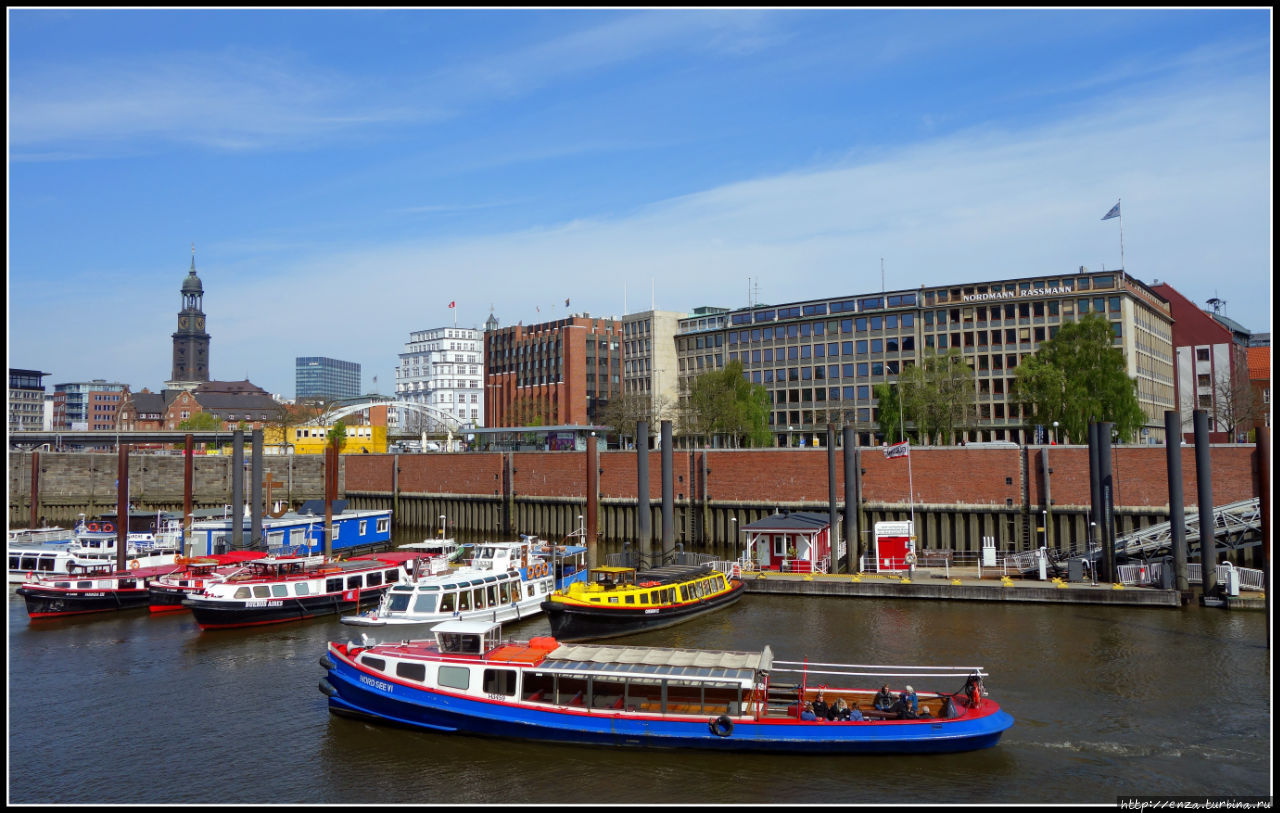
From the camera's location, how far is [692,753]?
26.7 metres

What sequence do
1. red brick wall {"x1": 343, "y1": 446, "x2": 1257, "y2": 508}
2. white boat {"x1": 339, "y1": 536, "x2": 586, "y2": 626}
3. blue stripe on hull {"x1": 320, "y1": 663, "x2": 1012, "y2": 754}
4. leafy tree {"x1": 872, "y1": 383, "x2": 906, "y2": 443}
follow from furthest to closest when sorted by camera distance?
leafy tree {"x1": 872, "y1": 383, "x2": 906, "y2": 443}
red brick wall {"x1": 343, "y1": 446, "x2": 1257, "y2": 508}
white boat {"x1": 339, "y1": 536, "x2": 586, "y2": 626}
blue stripe on hull {"x1": 320, "y1": 663, "x2": 1012, "y2": 754}

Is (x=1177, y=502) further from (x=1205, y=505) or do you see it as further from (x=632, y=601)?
(x=632, y=601)

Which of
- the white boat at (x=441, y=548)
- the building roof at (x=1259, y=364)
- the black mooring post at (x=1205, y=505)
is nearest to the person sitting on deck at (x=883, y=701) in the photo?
the black mooring post at (x=1205, y=505)

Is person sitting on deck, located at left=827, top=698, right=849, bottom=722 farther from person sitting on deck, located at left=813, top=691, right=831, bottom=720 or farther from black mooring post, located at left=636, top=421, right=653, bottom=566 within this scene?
black mooring post, located at left=636, top=421, right=653, bottom=566

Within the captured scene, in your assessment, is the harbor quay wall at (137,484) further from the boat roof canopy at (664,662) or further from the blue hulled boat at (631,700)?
the boat roof canopy at (664,662)

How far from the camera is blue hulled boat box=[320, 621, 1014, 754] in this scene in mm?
25844

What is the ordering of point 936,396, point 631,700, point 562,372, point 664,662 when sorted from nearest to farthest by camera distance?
point 631,700, point 664,662, point 936,396, point 562,372

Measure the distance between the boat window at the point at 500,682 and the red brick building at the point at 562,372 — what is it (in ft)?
407

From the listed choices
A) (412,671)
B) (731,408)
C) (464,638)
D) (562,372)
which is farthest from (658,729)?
(562,372)

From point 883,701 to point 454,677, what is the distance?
12801 millimetres

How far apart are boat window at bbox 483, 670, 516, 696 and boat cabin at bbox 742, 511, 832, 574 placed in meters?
26.3

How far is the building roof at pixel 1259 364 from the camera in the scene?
4864 inches

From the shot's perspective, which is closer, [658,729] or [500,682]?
[658,729]

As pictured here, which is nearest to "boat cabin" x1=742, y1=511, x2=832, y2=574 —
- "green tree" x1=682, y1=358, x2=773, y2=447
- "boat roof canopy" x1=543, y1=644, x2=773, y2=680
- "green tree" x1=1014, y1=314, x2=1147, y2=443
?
"boat roof canopy" x1=543, y1=644, x2=773, y2=680
